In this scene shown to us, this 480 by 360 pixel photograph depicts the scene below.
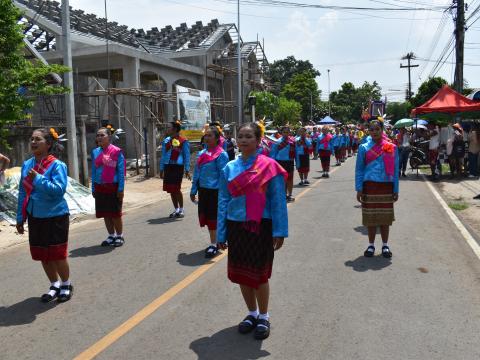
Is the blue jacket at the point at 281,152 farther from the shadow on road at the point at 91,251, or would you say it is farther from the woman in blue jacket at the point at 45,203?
the woman in blue jacket at the point at 45,203

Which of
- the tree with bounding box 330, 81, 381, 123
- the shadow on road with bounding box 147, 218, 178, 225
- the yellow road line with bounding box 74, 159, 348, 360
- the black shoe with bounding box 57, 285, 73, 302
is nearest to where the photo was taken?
the yellow road line with bounding box 74, 159, 348, 360

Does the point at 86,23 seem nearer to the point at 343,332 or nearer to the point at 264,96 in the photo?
the point at 264,96

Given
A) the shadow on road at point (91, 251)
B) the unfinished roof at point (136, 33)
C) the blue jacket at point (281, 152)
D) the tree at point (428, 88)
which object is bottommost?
the shadow on road at point (91, 251)

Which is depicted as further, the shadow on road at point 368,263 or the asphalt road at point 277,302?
the shadow on road at point 368,263

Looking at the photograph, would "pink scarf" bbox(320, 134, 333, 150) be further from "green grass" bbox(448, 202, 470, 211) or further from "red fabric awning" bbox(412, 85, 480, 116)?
"green grass" bbox(448, 202, 470, 211)

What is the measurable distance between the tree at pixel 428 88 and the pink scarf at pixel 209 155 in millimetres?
39133

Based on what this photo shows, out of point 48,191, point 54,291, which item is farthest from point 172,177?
point 48,191

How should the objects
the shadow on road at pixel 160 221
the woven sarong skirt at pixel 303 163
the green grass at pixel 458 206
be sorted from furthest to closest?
the woven sarong skirt at pixel 303 163
the green grass at pixel 458 206
the shadow on road at pixel 160 221

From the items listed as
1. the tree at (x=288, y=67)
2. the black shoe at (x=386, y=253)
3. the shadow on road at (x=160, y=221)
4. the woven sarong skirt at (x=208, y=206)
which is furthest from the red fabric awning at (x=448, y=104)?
the tree at (x=288, y=67)

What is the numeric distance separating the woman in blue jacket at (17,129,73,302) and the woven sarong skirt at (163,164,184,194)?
465 centimetres

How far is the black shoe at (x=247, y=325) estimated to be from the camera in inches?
165

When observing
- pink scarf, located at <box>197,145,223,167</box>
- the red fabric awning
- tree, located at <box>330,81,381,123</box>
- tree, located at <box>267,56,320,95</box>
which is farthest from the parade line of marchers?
tree, located at <box>267,56,320,95</box>

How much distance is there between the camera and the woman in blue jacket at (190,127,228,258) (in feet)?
22.9

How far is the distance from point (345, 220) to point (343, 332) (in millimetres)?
5422
